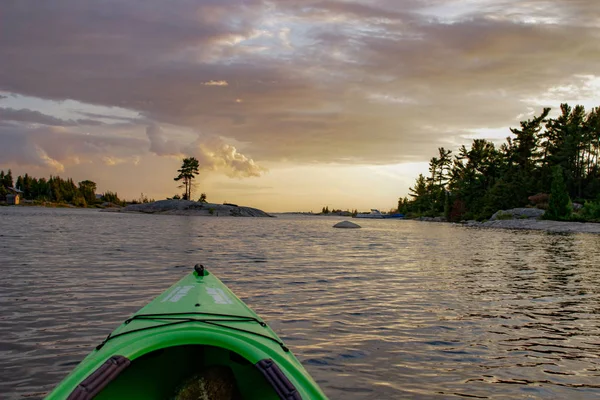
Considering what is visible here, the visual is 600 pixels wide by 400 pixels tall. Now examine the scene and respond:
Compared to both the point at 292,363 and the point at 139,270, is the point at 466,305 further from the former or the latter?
the point at 139,270

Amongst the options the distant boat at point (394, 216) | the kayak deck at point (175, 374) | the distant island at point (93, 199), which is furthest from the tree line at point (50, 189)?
the kayak deck at point (175, 374)

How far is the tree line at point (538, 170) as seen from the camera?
6588 centimetres

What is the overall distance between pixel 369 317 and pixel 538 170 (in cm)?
7410

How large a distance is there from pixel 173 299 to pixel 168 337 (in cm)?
151

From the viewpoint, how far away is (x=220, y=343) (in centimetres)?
425

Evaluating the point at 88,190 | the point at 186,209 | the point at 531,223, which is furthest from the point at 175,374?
the point at 88,190

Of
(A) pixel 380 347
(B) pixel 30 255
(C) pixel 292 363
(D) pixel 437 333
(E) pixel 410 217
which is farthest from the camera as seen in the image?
(E) pixel 410 217

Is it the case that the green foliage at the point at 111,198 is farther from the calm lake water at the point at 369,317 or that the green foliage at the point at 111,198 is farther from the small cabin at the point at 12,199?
the calm lake water at the point at 369,317

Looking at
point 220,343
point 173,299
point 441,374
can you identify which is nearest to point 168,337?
point 220,343

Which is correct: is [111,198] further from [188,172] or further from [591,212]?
[591,212]

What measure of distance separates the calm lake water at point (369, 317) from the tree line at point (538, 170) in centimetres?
4801

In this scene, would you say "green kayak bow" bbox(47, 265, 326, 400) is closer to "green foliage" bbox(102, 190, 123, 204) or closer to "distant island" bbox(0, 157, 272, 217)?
"distant island" bbox(0, 157, 272, 217)

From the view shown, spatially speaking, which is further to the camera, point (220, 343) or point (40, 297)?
point (40, 297)

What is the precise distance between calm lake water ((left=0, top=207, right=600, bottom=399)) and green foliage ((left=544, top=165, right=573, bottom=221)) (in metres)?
40.5
